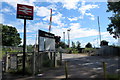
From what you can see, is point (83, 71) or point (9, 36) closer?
point (83, 71)

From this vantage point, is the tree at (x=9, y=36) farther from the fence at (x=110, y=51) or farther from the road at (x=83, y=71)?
the road at (x=83, y=71)

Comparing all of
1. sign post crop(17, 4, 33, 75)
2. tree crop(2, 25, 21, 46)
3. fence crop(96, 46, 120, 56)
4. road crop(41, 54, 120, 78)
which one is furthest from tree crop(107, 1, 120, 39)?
tree crop(2, 25, 21, 46)

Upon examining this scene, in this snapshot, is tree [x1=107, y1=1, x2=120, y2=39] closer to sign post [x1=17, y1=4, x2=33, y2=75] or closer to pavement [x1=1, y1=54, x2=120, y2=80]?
pavement [x1=1, y1=54, x2=120, y2=80]

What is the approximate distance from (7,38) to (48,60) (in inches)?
2319

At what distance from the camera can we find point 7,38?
2527 inches

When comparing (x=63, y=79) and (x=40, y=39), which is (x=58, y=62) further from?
(x=63, y=79)

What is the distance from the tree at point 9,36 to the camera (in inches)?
2501

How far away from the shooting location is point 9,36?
65562mm

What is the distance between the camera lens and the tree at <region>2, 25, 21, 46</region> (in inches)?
2501

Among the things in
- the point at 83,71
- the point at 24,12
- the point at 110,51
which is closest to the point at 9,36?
the point at 110,51

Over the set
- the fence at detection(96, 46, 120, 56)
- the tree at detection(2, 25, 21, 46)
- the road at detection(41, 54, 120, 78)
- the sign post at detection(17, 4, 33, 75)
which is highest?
the tree at detection(2, 25, 21, 46)

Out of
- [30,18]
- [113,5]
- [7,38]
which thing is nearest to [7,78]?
[30,18]

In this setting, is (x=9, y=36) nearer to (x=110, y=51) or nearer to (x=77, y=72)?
(x=110, y=51)

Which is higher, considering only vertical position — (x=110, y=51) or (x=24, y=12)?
(x=24, y=12)
